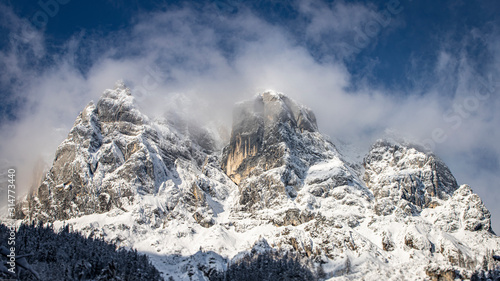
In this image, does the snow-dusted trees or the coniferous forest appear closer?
the coniferous forest

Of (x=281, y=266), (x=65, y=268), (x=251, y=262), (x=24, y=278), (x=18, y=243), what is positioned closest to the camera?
(x=24, y=278)

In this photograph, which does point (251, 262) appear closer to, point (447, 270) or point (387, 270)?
point (387, 270)

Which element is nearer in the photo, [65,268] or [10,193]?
[10,193]

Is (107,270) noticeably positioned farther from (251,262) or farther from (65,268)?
(251,262)

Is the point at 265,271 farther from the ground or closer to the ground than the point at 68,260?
farther from the ground

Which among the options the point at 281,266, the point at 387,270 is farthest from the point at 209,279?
the point at 387,270

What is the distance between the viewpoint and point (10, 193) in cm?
7675

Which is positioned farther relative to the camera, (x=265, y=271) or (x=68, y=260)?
(x=265, y=271)

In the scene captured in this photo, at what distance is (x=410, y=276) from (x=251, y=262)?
224 feet

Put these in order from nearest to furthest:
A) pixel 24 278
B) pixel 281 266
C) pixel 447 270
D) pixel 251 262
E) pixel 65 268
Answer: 1. pixel 24 278
2. pixel 65 268
3. pixel 447 270
4. pixel 281 266
5. pixel 251 262

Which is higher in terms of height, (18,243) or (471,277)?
(18,243)

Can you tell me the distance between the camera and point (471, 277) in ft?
432

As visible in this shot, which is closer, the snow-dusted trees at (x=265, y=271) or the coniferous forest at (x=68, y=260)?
the coniferous forest at (x=68, y=260)

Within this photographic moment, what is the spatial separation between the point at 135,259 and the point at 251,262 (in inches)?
2050
